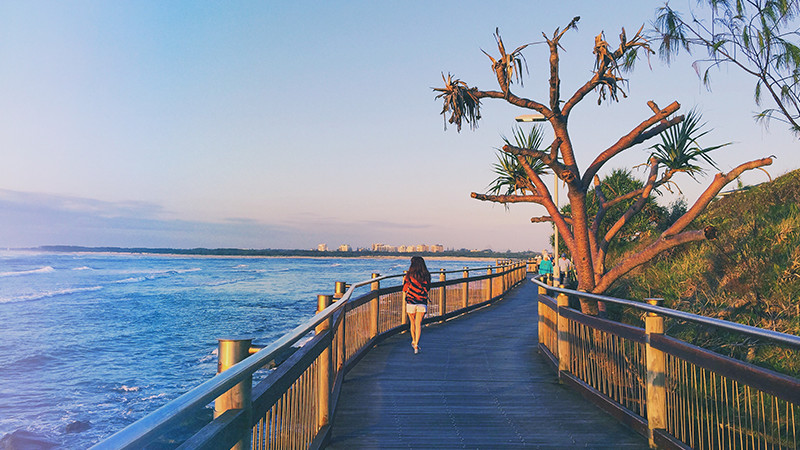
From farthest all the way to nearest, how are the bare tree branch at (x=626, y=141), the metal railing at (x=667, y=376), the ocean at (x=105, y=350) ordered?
the ocean at (x=105, y=350), the bare tree branch at (x=626, y=141), the metal railing at (x=667, y=376)

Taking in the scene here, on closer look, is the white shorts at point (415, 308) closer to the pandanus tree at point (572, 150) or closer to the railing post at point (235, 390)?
the pandanus tree at point (572, 150)

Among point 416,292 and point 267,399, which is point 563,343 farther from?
point 267,399

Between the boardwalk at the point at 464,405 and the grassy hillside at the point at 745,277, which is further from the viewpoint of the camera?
the grassy hillside at the point at 745,277

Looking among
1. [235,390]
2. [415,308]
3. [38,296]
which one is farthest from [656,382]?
[38,296]

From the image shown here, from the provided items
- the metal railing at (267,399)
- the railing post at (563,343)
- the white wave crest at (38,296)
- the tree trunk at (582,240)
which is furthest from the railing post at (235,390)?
the white wave crest at (38,296)

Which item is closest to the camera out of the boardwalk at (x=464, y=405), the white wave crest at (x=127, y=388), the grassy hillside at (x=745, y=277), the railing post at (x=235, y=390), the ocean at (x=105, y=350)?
the railing post at (x=235, y=390)

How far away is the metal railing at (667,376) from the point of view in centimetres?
390

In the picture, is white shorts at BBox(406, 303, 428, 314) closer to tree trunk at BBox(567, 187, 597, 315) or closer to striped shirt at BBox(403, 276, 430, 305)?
striped shirt at BBox(403, 276, 430, 305)

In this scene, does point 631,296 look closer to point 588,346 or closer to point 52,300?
point 588,346

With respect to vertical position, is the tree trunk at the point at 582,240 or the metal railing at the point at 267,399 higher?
the tree trunk at the point at 582,240

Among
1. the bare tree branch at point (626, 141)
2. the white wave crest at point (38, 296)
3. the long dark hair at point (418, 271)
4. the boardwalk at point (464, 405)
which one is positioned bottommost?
the white wave crest at point (38, 296)

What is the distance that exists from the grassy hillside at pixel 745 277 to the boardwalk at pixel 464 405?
2591 millimetres

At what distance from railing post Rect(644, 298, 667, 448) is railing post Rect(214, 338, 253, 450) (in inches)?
165

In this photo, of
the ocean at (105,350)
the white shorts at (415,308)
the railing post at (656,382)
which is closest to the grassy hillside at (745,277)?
the railing post at (656,382)
